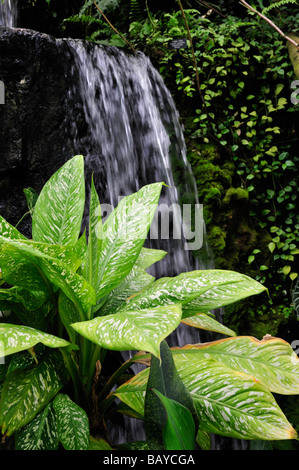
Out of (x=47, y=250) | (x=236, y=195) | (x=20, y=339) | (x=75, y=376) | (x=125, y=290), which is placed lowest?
(x=236, y=195)

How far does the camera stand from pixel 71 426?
0.78m

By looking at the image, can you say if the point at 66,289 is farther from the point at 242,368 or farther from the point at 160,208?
the point at 160,208

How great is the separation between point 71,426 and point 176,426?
0.91 ft

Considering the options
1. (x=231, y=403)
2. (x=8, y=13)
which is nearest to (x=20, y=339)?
(x=231, y=403)

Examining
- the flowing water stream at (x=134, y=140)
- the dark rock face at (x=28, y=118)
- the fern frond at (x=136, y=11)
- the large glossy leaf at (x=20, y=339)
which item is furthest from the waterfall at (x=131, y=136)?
the large glossy leaf at (x=20, y=339)

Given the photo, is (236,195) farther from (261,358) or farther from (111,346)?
(111,346)

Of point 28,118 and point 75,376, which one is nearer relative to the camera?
point 75,376

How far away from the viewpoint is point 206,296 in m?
0.94

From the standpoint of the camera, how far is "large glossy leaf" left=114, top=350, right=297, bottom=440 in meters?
0.72

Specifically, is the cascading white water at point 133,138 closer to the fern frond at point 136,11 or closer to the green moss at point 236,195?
the green moss at point 236,195

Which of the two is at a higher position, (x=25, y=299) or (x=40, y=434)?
(x=25, y=299)

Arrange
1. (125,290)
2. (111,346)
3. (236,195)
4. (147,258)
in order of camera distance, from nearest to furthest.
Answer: (111,346), (125,290), (147,258), (236,195)

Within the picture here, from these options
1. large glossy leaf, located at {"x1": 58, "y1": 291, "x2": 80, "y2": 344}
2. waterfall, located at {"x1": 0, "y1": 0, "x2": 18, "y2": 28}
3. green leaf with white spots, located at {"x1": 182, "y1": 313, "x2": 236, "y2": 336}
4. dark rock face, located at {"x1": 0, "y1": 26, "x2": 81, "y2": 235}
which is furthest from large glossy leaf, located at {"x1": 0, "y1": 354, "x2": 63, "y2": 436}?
waterfall, located at {"x1": 0, "y1": 0, "x2": 18, "y2": 28}

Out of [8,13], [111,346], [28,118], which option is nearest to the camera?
[111,346]
